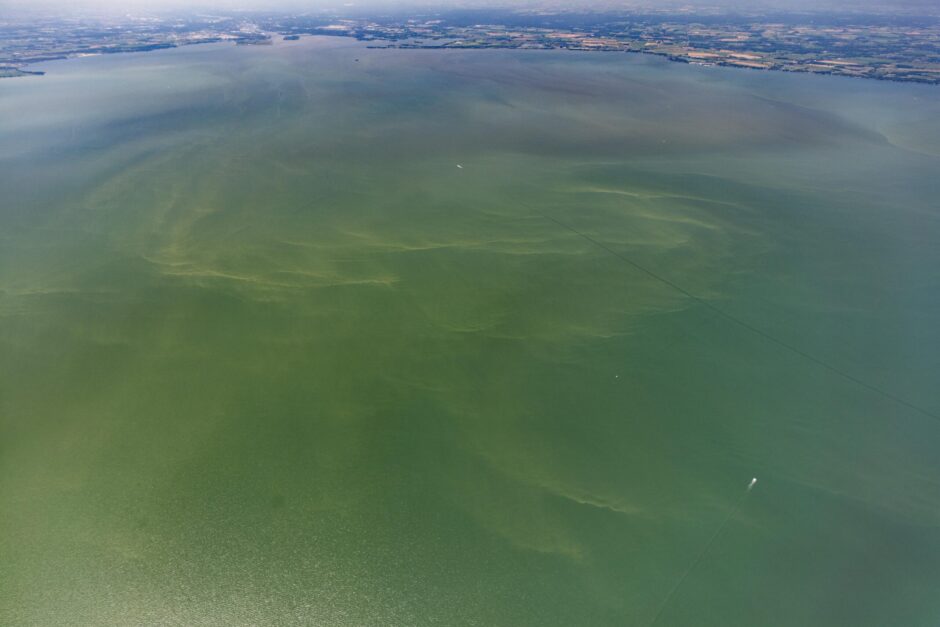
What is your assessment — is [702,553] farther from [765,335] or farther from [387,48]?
[387,48]

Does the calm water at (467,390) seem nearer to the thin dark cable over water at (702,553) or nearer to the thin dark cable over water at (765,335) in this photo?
the thin dark cable over water at (702,553)

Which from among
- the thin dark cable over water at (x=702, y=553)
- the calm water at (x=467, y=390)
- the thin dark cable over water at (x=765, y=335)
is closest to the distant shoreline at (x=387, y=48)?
the calm water at (x=467, y=390)

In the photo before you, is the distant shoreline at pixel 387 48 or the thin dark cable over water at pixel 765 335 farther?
the distant shoreline at pixel 387 48

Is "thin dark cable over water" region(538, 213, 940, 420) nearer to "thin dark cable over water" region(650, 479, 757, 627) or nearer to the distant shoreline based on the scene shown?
"thin dark cable over water" region(650, 479, 757, 627)

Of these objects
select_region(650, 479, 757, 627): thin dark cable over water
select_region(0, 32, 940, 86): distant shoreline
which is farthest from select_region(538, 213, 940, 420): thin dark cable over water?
select_region(0, 32, 940, 86): distant shoreline

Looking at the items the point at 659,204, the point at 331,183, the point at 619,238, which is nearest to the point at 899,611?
the point at 619,238

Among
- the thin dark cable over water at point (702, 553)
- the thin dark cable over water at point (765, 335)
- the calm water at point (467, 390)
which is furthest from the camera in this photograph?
the thin dark cable over water at point (765, 335)
